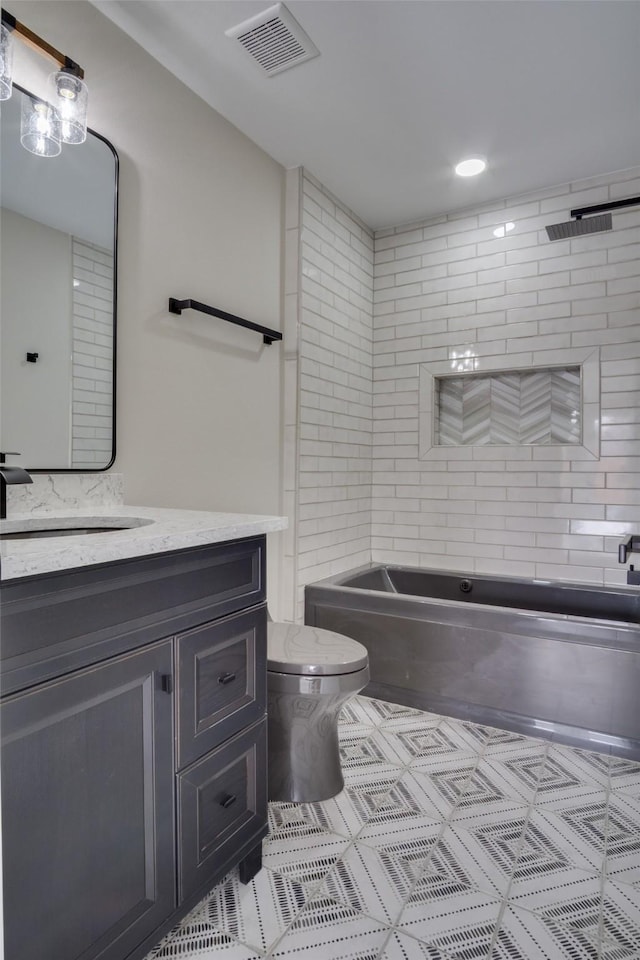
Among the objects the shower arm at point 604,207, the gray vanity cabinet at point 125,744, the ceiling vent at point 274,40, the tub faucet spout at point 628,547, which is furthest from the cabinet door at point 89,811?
the shower arm at point 604,207

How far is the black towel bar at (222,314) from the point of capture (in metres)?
2.14

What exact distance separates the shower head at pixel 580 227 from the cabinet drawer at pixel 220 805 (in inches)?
101

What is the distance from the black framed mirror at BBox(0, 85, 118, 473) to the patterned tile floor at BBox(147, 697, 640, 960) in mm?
1354

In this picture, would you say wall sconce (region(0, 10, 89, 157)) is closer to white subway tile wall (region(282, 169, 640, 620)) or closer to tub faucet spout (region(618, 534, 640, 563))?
white subway tile wall (region(282, 169, 640, 620))

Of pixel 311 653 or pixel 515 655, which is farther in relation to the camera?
pixel 515 655

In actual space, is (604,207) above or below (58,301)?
above

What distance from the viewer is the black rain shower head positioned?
2.68 m

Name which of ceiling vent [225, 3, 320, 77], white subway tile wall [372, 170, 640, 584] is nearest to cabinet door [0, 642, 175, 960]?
ceiling vent [225, 3, 320, 77]

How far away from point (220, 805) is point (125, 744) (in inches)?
16.1

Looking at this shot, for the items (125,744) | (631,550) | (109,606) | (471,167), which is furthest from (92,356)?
(631,550)

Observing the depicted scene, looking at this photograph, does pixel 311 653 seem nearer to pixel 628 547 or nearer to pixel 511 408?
pixel 628 547

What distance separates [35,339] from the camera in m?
1.60

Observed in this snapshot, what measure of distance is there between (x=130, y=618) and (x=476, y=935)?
46.4 inches

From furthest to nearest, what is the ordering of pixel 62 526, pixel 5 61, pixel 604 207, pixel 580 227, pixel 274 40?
pixel 604 207
pixel 580 227
pixel 274 40
pixel 62 526
pixel 5 61
